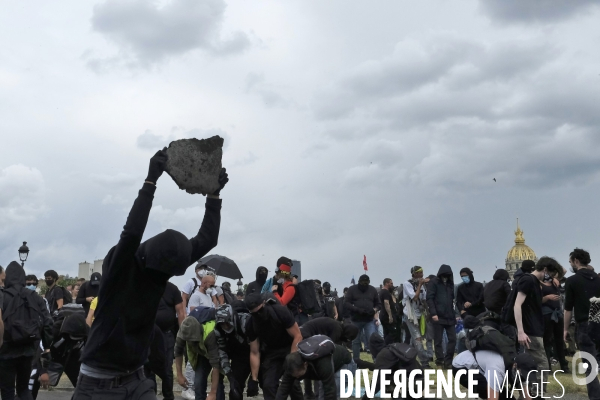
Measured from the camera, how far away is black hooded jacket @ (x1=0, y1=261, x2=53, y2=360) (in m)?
7.77

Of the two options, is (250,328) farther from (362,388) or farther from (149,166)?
(149,166)

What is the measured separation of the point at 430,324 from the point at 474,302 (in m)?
1.38

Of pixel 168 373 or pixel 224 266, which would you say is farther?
pixel 224 266

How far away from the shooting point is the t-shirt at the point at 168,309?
907cm

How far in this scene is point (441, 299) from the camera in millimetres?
13641

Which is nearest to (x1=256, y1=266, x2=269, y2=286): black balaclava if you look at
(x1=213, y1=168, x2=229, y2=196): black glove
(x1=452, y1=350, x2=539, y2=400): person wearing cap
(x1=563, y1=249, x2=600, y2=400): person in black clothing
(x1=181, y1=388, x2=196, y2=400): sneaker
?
(x1=181, y1=388, x2=196, y2=400): sneaker

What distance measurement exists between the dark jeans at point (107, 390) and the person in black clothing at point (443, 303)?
33.1 feet

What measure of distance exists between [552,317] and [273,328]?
7092 millimetres

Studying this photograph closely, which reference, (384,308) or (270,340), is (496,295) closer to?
(270,340)

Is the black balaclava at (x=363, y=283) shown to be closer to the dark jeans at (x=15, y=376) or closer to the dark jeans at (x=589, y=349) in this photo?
the dark jeans at (x=589, y=349)

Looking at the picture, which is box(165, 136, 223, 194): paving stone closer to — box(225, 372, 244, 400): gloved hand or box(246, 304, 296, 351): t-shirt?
box(246, 304, 296, 351): t-shirt

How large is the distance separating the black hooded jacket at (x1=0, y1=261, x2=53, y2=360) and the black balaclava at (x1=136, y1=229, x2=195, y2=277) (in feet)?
15.2

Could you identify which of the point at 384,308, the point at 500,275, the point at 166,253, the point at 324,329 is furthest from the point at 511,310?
the point at 384,308

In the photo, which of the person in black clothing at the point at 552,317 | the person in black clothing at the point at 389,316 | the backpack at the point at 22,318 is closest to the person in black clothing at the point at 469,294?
the person in black clothing at the point at 552,317
